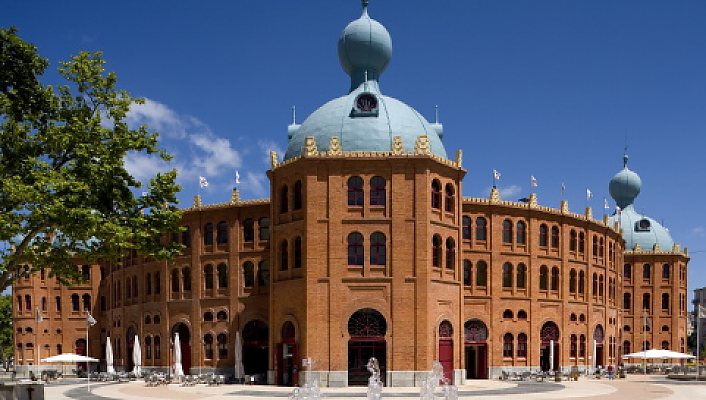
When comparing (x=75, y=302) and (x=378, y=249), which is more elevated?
(x=378, y=249)

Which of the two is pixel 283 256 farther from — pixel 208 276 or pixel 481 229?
pixel 481 229

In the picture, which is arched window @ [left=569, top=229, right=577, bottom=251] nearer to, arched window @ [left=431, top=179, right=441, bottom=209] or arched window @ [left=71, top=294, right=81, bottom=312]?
arched window @ [left=431, top=179, right=441, bottom=209]

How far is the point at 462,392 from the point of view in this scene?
46094 millimetres

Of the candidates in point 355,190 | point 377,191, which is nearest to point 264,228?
point 355,190

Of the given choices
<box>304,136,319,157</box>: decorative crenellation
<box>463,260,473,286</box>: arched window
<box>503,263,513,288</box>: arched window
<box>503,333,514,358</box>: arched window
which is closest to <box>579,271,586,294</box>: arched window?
<box>503,263,513,288</box>: arched window

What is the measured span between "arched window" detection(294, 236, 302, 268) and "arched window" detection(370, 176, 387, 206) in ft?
18.6

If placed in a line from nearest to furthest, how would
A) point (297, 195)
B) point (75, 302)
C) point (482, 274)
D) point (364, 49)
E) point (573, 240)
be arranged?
1. point (297, 195)
2. point (364, 49)
3. point (482, 274)
4. point (573, 240)
5. point (75, 302)

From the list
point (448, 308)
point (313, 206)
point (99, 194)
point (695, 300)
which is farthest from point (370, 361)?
point (695, 300)

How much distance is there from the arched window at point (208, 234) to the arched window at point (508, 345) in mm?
25099

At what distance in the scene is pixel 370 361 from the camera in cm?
4816

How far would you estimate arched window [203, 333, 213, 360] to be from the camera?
61.7 metres

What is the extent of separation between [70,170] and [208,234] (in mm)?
33323

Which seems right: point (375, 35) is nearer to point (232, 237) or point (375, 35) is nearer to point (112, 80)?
point (232, 237)

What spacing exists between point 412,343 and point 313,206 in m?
10.9
